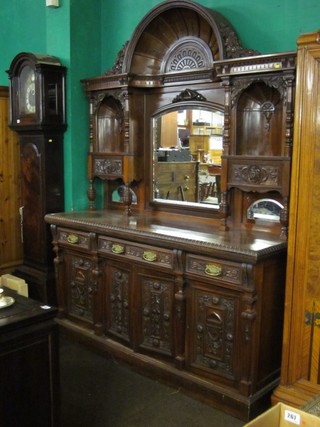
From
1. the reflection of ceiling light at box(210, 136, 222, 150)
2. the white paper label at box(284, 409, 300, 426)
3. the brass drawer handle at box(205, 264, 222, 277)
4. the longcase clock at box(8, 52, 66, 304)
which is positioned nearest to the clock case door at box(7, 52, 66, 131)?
the longcase clock at box(8, 52, 66, 304)

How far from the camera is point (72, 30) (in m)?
4.04

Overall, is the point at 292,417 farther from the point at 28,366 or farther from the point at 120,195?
the point at 120,195

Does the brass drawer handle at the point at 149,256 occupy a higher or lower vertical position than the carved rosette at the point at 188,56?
lower

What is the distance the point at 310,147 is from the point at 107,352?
79.7 inches

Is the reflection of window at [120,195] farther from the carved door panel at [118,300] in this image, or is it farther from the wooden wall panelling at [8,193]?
the wooden wall panelling at [8,193]

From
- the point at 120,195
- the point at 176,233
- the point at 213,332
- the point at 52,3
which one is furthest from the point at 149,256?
the point at 52,3

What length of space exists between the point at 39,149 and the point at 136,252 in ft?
4.59

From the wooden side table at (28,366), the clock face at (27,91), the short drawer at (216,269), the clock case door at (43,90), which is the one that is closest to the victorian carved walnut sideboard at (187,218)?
the short drawer at (216,269)

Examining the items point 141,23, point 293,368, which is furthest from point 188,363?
point 141,23

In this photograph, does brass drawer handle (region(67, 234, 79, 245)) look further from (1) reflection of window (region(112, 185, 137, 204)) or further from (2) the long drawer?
(1) reflection of window (region(112, 185, 137, 204))

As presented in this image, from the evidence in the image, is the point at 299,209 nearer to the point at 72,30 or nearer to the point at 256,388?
the point at 256,388

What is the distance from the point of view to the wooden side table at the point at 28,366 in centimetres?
221

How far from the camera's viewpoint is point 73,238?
3.74 metres

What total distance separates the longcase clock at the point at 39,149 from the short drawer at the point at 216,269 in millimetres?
1647
